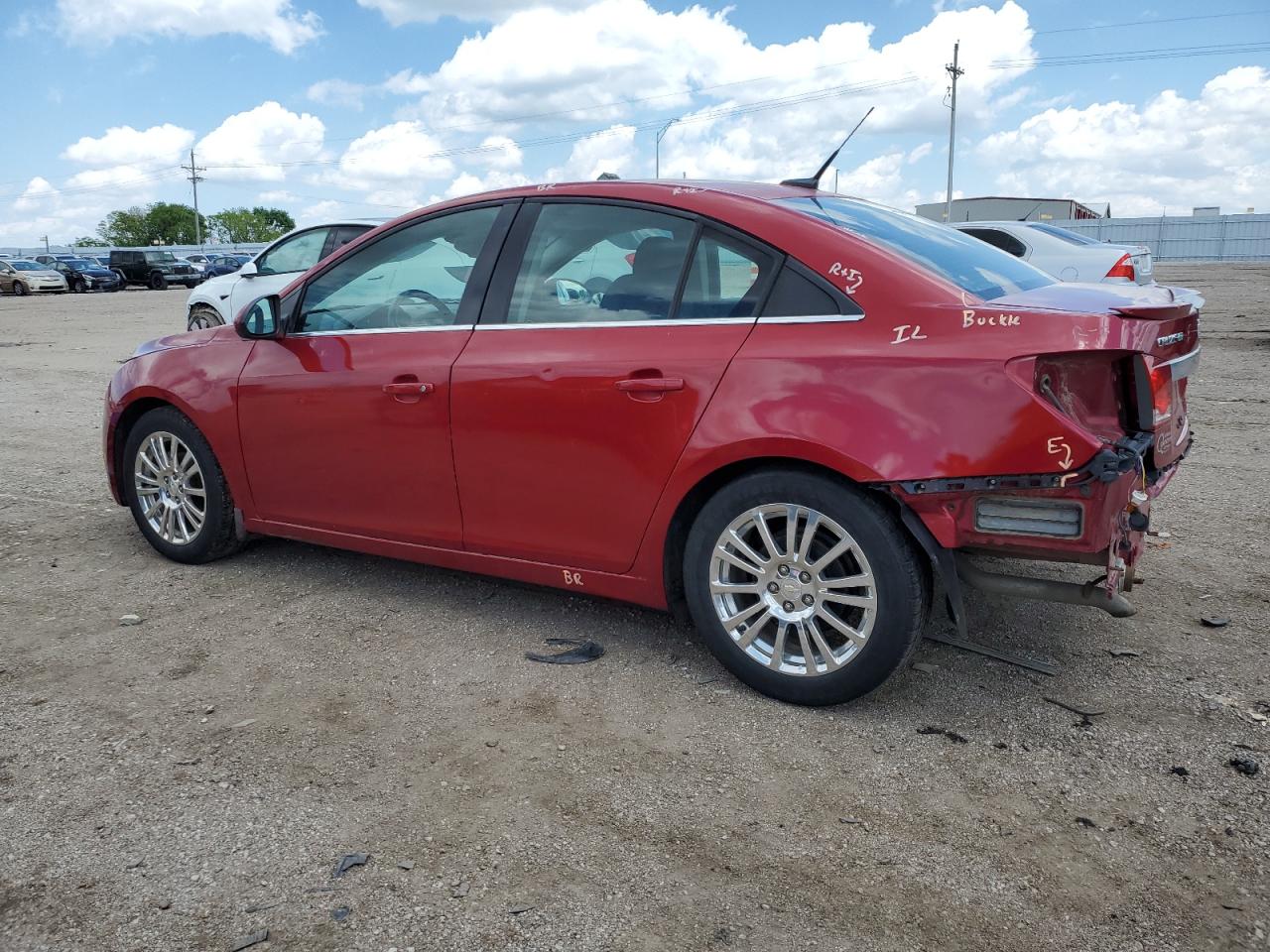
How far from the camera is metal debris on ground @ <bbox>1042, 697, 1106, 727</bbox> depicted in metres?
3.35

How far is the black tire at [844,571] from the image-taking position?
3195 millimetres

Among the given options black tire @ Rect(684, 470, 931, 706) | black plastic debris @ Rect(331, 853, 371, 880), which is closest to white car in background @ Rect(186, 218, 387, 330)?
black tire @ Rect(684, 470, 931, 706)

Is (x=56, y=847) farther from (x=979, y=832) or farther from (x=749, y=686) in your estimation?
(x=979, y=832)

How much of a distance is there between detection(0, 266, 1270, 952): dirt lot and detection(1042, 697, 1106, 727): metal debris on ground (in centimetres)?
3

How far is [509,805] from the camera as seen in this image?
2.91 metres

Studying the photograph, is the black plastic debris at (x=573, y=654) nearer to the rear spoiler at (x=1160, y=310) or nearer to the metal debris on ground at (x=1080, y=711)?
the metal debris on ground at (x=1080, y=711)

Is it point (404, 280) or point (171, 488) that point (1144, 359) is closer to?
point (404, 280)

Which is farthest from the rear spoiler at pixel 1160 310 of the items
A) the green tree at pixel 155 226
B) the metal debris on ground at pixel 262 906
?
the green tree at pixel 155 226

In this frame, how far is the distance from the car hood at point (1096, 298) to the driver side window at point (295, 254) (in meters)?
9.23

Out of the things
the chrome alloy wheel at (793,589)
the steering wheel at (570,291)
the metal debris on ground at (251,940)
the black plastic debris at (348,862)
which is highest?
the steering wheel at (570,291)

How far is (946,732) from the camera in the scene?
3.30 m

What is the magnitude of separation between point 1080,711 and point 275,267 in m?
10.7

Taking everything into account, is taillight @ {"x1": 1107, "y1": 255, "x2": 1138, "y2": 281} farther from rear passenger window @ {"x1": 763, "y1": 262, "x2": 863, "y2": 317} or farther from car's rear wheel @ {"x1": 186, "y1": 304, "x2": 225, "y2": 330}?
car's rear wheel @ {"x1": 186, "y1": 304, "x2": 225, "y2": 330}

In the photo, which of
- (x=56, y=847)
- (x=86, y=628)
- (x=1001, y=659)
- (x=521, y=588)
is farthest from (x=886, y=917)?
(x=86, y=628)
